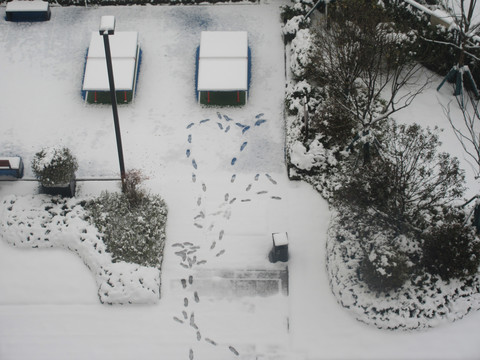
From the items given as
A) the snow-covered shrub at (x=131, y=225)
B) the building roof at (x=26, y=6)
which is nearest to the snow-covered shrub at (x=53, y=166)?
the snow-covered shrub at (x=131, y=225)

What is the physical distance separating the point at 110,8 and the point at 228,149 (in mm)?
7063

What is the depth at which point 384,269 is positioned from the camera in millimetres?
15117

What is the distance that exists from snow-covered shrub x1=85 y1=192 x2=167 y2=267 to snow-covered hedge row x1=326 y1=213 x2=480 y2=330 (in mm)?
4474

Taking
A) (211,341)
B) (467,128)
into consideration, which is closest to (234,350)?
(211,341)

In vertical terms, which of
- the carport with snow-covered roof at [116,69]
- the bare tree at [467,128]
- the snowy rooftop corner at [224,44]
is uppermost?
the snowy rooftop corner at [224,44]

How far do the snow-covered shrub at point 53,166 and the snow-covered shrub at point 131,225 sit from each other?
3.20ft

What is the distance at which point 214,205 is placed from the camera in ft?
57.6

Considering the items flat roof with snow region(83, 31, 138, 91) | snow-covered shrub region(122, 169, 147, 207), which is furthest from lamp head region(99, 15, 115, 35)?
flat roof with snow region(83, 31, 138, 91)

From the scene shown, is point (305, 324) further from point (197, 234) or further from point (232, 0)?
point (232, 0)

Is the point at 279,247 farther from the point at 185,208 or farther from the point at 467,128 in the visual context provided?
the point at 467,128

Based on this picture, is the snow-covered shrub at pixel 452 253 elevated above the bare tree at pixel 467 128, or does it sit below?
below

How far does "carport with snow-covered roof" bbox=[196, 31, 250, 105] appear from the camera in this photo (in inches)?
757

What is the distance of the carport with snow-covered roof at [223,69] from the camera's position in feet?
63.1

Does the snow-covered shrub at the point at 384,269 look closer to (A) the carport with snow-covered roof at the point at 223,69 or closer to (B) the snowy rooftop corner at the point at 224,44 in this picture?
(A) the carport with snow-covered roof at the point at 223,69
